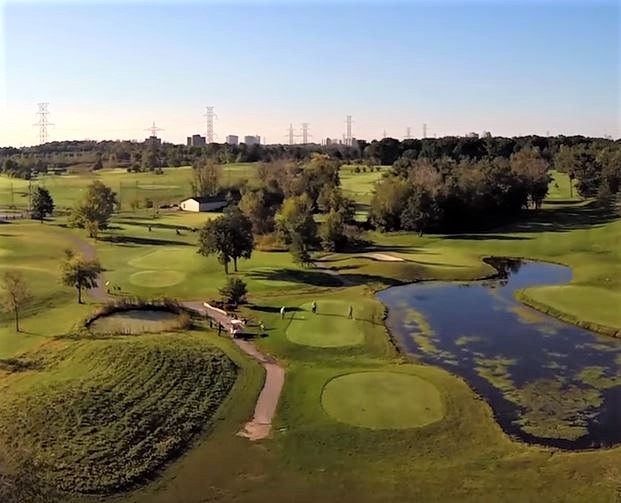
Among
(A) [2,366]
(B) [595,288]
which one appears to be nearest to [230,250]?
(A) [2,366]

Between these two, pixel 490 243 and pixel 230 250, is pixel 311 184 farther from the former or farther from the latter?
pixel 230 250

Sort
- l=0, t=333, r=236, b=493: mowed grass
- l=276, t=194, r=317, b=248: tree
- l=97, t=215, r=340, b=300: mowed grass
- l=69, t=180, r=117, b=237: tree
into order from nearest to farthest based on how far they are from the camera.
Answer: l=0, t=333, r=236, b=493: mowed grass, l=97, t=215, r=340, b=300: mowed grass, l=276, t=194, r=317, b=248: tree, l=69, t=180, r=117, b=237: tree

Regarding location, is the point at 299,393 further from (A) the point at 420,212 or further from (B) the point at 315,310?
(A) the point at 420,212

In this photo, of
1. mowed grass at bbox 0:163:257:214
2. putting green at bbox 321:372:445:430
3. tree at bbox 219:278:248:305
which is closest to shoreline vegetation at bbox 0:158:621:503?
putting green at bbox 321:372:445:430

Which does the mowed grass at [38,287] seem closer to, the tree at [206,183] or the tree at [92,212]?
the tree at [92,212]

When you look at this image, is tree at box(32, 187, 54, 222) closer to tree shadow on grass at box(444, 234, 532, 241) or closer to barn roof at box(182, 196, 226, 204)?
barn roof at box(182, 196, 226, 204)

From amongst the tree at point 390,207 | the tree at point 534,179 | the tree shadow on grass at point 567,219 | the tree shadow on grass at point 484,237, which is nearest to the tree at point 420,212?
the tree at point 390,207
